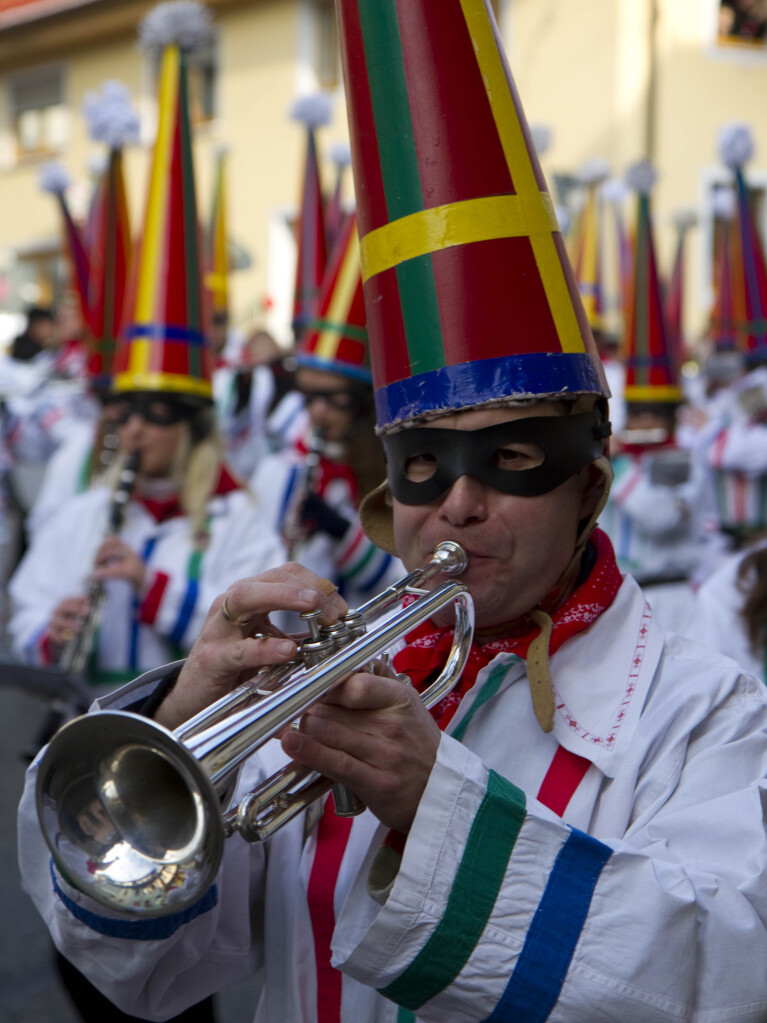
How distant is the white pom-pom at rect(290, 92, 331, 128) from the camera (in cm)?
683

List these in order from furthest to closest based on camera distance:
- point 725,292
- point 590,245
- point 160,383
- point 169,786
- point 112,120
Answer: point 590,245
point 725,292
point 112,120
point 160,383
point 169,786

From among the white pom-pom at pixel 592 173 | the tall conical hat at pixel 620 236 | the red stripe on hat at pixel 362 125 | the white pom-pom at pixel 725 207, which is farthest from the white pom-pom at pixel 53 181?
the red stripe on hat at pixel 362 125

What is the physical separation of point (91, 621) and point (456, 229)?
2124mm

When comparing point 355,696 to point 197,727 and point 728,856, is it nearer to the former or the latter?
point 197,727

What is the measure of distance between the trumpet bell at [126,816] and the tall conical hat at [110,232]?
4.59 m

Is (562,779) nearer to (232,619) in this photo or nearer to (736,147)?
(232,619)

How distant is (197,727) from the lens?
4.33 ft

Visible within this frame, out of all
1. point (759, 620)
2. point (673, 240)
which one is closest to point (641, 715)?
point (759, 620)

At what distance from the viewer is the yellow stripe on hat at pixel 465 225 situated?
63.5 inches

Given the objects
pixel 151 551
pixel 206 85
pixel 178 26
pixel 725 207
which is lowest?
pixel 151 551

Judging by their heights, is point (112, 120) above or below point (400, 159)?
above

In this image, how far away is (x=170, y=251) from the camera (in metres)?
3.99

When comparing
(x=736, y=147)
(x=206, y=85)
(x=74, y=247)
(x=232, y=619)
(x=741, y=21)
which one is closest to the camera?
(x=232, y=619)

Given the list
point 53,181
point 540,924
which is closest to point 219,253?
point 53,181
